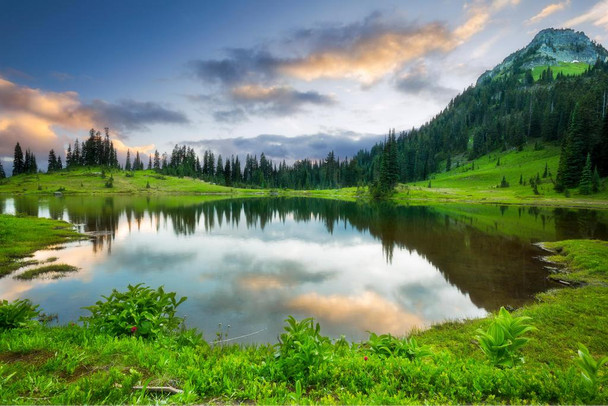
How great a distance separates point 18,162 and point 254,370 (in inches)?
9922

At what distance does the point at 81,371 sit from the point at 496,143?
8858 inches

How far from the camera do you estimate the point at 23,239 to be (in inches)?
1127

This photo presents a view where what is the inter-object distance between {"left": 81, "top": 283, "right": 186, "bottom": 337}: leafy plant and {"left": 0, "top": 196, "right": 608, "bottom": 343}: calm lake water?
159 inches

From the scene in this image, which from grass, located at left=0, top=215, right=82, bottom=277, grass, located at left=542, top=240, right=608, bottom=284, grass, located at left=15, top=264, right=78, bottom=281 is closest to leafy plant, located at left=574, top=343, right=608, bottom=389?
grass, located at left=542, top=240, right=608, bottom=284

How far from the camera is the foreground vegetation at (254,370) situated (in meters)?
4.99

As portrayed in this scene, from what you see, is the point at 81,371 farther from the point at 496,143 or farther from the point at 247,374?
the point at 496,143

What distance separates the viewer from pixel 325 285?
18.8 meters

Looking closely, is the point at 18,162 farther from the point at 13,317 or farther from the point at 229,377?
the point at 229,377

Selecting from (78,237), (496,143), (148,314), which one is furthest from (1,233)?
(496,143)

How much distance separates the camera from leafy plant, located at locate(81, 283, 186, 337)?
26.2 ft

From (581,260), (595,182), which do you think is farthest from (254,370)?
(595,182)

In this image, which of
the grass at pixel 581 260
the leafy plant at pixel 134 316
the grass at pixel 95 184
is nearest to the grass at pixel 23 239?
the leafy plant at pixel 134 316

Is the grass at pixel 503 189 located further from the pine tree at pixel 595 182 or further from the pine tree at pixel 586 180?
the pine tree at pixel 586 180

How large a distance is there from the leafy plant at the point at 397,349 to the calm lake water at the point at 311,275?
17.5 feet
